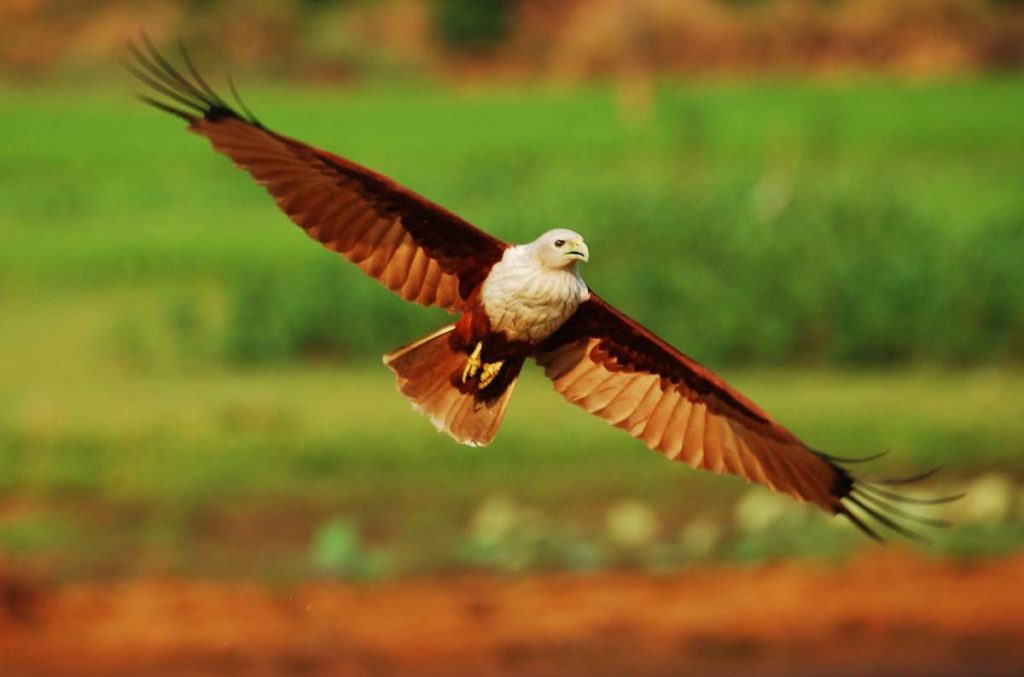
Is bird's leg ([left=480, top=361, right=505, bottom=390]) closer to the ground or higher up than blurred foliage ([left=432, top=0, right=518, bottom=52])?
closer to the ground

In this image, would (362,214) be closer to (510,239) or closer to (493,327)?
(493,327)

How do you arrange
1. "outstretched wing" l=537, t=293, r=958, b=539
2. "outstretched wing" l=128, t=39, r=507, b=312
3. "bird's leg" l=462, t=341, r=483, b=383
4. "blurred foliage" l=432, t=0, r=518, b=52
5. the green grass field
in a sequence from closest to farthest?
"outstretched wing" l=128, t=39, r=507, b=312
"bird's leg" l=462, t=341, r=483, b=383
"outstretched wing" l=537, t=293, r=958, b=539
the green grass field
"blurred foliage" l=432, t=0, r=518, b=52

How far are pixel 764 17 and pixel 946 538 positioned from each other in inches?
424

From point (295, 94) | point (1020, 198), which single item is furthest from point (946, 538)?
point (295, 94)

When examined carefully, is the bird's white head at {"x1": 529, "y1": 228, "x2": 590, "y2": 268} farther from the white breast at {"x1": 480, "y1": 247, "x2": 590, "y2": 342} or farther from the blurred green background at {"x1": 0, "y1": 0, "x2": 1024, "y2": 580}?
the blurred green background at {"x1": 0, "y1": 0, "x2": 1024, "y2": 580}

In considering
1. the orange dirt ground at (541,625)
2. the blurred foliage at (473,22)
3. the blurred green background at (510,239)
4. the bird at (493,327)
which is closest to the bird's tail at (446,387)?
the bird at (493,327)

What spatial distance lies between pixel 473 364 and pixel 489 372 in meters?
0.05

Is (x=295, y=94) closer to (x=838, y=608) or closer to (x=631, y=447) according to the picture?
(x=631, y=447)

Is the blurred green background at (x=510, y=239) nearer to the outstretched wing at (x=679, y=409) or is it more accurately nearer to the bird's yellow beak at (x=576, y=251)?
the outstretched wing at (x=679, y=409)

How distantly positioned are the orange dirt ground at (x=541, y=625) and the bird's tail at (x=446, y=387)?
3.42m

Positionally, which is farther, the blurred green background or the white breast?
the blurred green background

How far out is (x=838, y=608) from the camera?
10797mm

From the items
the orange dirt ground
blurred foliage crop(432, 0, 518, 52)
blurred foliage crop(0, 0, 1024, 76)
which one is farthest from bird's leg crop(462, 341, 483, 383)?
blurred foliage crop(432, 0, 518, 52)

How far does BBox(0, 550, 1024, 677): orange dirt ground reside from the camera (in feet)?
34.4
